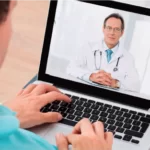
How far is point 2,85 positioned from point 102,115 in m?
0.62

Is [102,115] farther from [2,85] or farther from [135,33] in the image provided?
[2,85]

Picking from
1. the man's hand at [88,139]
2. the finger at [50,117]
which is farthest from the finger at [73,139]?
the finger at [50,117]

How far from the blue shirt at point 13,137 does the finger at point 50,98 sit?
23 centimetres

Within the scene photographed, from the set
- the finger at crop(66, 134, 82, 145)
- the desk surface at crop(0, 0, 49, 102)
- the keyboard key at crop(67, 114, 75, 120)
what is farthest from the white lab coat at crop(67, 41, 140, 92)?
the desk surface at crop(0, 0, 49, 102)

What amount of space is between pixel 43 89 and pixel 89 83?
0.12 m

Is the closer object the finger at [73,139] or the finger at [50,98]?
the finger at [73,139]

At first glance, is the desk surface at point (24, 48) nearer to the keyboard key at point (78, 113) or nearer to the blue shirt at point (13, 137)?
the keyboard key at point (78, 113)

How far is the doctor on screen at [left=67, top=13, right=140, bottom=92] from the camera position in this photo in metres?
1.05

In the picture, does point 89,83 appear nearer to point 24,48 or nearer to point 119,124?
point 119,124

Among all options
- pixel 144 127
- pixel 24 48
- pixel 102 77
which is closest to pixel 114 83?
pixel 102 77

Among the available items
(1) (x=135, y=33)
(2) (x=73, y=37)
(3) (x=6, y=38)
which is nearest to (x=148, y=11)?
(1) (x=135, y=33)

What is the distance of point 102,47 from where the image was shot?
1060mm

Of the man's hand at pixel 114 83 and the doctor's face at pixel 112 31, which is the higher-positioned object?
the doctor's face at pixel 112 31

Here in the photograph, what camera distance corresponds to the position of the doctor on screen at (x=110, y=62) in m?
1.05
